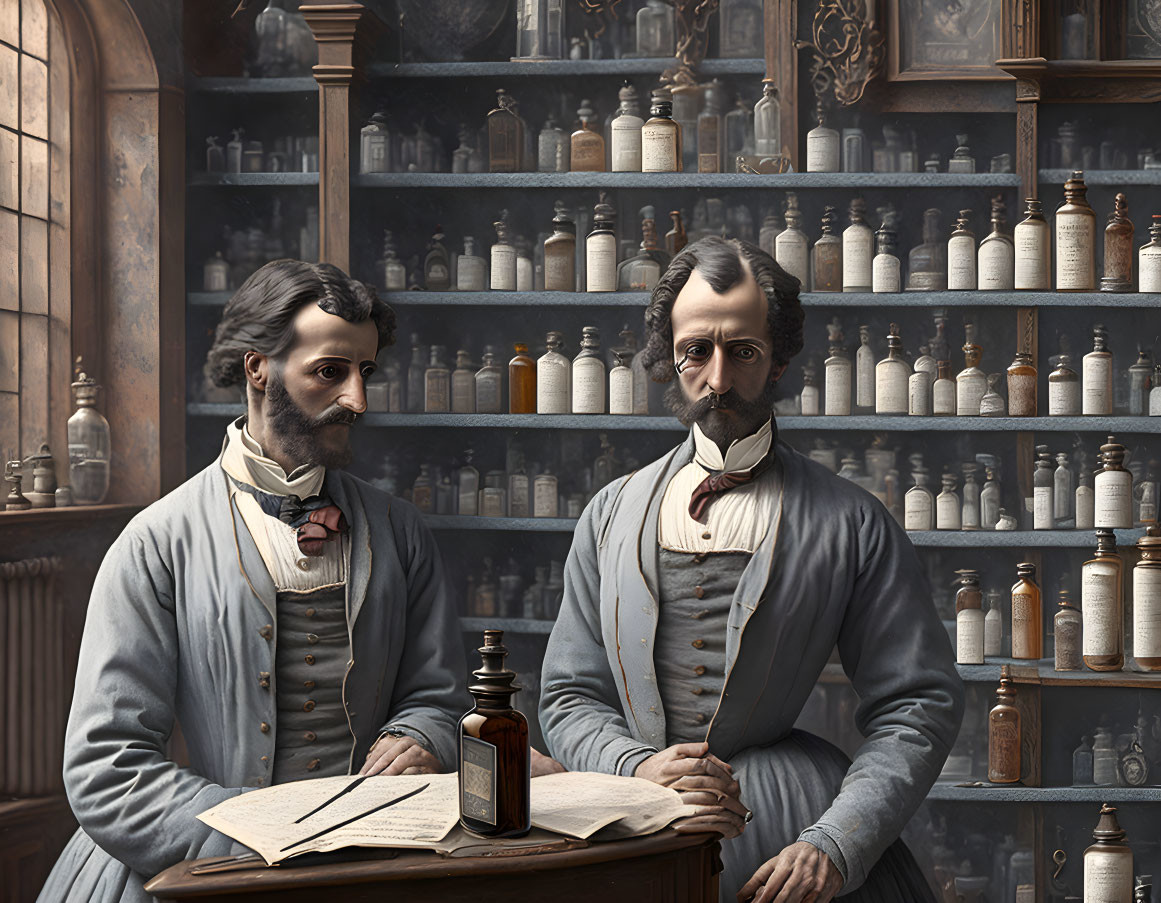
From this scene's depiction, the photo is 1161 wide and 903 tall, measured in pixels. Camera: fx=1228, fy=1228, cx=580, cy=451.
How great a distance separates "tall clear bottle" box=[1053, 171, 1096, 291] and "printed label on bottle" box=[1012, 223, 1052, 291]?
0.15ft

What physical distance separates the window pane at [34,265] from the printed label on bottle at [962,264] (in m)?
2.38

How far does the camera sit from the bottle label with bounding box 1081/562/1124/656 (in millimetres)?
3111

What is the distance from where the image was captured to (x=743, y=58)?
11.0 ft

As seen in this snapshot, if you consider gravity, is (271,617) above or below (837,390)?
below

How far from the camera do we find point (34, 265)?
10.4 ft

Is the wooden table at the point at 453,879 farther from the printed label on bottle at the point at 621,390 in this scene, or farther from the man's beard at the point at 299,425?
the printed label on bottle at the point at 621,390

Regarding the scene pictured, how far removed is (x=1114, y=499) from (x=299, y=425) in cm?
222

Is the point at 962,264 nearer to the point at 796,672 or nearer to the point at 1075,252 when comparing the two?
the point at 1075,252

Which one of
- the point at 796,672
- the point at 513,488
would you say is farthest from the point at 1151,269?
the point at 796,672

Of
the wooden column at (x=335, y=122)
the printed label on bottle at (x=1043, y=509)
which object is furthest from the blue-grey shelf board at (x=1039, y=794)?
the wooden column at (x=335, y=122)

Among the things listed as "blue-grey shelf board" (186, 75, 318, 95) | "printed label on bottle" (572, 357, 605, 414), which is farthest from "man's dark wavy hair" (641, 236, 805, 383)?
"blue-grey shelf board" (186, 75, 318, 95)

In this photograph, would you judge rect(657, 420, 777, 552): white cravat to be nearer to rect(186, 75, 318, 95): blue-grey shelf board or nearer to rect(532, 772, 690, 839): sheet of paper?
rect(532, 772, 690, 839): sheet of paper

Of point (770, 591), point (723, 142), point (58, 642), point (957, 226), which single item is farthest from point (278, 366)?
point (957, 226)

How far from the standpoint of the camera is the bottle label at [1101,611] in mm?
3111
